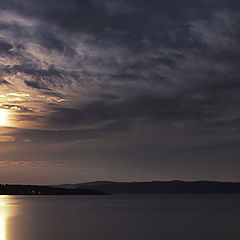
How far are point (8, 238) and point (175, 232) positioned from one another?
2309 centimetres

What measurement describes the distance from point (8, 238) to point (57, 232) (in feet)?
25.5

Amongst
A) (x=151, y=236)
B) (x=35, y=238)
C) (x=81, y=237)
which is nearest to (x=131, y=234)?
(x=151, y=236)

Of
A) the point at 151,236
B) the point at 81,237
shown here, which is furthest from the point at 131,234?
the point at 81,237

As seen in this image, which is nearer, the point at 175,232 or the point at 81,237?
the point at 81,237

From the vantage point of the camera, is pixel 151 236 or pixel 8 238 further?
pixel 151 236

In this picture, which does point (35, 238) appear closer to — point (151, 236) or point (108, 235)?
point (108, 235)

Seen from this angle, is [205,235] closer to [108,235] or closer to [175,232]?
[175,232]

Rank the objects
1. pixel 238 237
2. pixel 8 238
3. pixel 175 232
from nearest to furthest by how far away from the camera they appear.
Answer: pixel 8 238 < pixel 238 237 < pixel 175 232

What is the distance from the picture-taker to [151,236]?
49.7m

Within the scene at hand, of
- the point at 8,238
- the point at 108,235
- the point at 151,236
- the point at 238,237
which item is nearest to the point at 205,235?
the point at 238,237

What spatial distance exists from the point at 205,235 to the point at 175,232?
15.9 ft

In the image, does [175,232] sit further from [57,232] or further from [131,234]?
[57,232]

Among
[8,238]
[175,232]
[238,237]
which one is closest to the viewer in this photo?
[8,238]

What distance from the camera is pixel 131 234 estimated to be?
51.3 m
